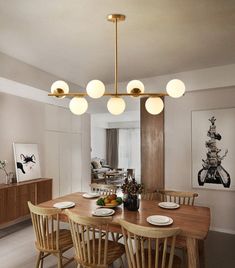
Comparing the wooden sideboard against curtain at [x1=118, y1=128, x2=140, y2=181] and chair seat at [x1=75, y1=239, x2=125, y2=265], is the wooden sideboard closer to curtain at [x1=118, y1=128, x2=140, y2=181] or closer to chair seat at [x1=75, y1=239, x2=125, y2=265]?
chair seat at [x1=75, y1=239, x2=125, y2=265]

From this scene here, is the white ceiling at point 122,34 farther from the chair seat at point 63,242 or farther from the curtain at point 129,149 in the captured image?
→ the curtain at point 129,149

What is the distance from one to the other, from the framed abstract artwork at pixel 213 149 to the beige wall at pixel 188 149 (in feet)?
0.34

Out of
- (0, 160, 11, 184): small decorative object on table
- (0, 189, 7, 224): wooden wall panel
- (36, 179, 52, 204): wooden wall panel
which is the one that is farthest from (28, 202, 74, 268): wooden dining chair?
(36, 179, 52, 204): wooden wall panel

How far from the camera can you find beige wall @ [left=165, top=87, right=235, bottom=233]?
3998 mm

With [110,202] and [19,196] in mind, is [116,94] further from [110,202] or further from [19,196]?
[19,196]

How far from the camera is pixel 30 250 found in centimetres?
328

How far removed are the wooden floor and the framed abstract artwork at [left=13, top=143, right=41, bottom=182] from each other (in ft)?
3.00

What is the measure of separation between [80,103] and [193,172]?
2611 millimetres

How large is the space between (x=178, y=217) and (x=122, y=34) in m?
2.17

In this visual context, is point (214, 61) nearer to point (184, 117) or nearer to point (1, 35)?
point (184, 117)

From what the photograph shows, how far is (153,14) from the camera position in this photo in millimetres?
2424

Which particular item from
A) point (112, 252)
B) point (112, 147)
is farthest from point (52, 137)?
point (112, 147)

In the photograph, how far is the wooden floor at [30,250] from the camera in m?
Result: 2.90

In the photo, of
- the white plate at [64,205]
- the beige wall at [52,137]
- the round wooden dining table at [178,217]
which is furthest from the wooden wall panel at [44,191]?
the white plate at [64,205]
